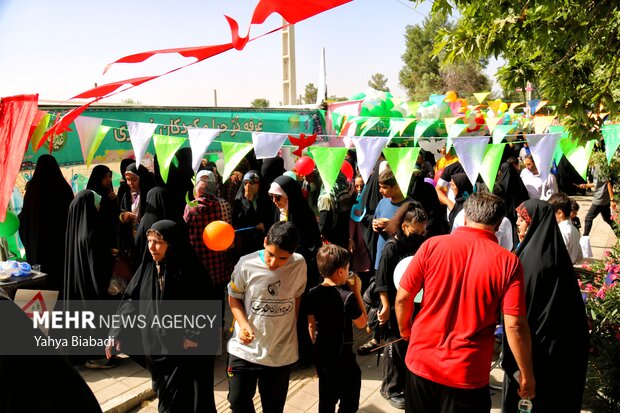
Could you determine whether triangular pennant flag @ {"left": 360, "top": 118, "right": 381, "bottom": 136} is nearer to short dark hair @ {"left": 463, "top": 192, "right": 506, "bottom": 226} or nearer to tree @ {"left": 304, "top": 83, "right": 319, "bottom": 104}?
short dark hair @ {"left": 463, "top": 192, "right": 506, "bottom": 226}

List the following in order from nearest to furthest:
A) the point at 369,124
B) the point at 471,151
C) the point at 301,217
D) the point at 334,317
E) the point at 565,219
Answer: the point at 334,317, the point at 301,217, the point at 565,219, the point at 471,151, the point at 369,124

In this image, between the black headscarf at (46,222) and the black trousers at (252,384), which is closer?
the black trousers at (252,384)

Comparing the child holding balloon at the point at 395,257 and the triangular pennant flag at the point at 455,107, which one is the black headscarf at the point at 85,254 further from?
the triangular pennant flag at the point at 455,107

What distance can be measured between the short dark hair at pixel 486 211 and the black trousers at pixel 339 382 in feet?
4.01

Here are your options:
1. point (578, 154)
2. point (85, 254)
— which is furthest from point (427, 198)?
point (85, 254)

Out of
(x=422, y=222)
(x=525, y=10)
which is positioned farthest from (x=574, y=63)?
(x=422, y=222)

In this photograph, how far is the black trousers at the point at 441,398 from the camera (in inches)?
92.4

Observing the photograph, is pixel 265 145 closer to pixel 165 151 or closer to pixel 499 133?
pixel 165 151

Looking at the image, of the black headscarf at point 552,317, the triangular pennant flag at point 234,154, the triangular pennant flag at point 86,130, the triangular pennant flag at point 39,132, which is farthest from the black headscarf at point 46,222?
the black headscarf at point 552,317

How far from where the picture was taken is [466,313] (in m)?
2.32

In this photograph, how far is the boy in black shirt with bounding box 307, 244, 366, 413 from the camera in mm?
2955

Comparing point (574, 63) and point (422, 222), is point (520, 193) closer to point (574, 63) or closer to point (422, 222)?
point (574, 63)

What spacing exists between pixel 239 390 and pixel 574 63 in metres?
3.34

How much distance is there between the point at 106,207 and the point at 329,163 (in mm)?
2339
